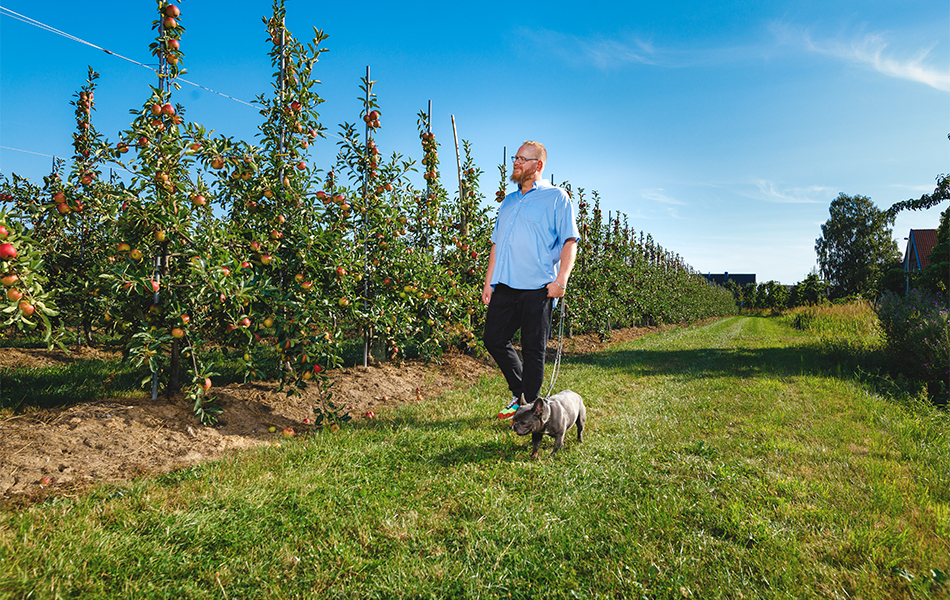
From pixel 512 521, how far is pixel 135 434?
8.15 feet

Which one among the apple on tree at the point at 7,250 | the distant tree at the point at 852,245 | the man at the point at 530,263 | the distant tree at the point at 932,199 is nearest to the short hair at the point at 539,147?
the man at the point at 530,263

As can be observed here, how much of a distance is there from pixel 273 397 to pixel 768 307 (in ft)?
165

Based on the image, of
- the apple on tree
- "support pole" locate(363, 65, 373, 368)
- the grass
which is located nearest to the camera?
the grass

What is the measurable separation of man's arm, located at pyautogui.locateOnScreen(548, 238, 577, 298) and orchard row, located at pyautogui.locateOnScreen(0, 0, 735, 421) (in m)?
1.89

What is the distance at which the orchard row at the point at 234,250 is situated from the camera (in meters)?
3.00

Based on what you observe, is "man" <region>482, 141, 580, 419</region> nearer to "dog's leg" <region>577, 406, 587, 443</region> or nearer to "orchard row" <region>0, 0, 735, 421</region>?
"dog's leg" <region>577, 406, 587, 443</region>

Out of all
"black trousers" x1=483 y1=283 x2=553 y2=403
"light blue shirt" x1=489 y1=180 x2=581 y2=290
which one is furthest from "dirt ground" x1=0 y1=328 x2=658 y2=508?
"light blue shirt" x1=489 y1=180 x2=581 y2=290

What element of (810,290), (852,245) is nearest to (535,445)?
(810,290)

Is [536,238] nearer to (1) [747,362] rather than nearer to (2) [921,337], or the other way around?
(2) [921,337]

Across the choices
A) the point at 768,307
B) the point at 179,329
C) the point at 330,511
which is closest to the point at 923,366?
the point at 330,511

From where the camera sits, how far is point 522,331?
10.5 feet

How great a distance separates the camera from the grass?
1695 millimetres

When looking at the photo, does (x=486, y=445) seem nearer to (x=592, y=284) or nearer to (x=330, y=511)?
(x=330, y=511)

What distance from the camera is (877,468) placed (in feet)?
9.04
